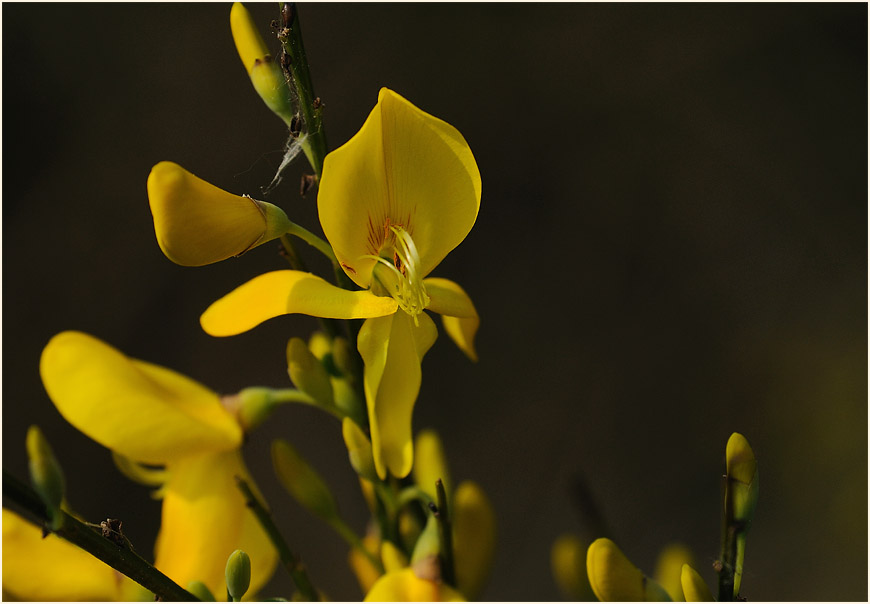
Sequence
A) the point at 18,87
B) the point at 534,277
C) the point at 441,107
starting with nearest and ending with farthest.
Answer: the point at 18,87 < the point at 441,107 < the point at 534,277

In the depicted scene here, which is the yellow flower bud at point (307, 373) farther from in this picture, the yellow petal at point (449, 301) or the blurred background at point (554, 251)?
the blurred background at point (554, 251)

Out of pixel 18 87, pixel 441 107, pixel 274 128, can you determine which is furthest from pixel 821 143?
pixel 18 87

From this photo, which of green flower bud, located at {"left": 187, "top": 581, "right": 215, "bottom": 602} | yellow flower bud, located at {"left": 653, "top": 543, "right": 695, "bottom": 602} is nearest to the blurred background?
yellow flower bud, located at {"left": 653, "top": 543, "right": 695, "bottom": 602}

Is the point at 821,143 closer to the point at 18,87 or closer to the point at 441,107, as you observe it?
the point at 441,107

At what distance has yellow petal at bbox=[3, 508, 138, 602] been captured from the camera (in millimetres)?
617

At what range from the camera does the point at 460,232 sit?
553 mm

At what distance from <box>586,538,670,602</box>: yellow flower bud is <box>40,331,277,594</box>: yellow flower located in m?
0.29

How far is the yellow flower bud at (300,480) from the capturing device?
0.67m

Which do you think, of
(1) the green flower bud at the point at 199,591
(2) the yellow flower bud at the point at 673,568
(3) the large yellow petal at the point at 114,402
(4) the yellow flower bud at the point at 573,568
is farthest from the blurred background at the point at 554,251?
(1) the green flower bud at the point at 199,591

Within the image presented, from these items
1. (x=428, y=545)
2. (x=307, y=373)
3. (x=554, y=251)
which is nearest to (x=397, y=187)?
(x=307, y=373)

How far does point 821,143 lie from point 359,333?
7.42ft

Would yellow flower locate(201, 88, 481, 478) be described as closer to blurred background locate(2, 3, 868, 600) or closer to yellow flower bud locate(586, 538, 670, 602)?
yellow flower bud locate(586, 538, 670, 602)

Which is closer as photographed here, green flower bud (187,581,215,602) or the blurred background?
green flower bud (187,581,215,602)

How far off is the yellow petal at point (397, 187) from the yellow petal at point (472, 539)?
0.26m
